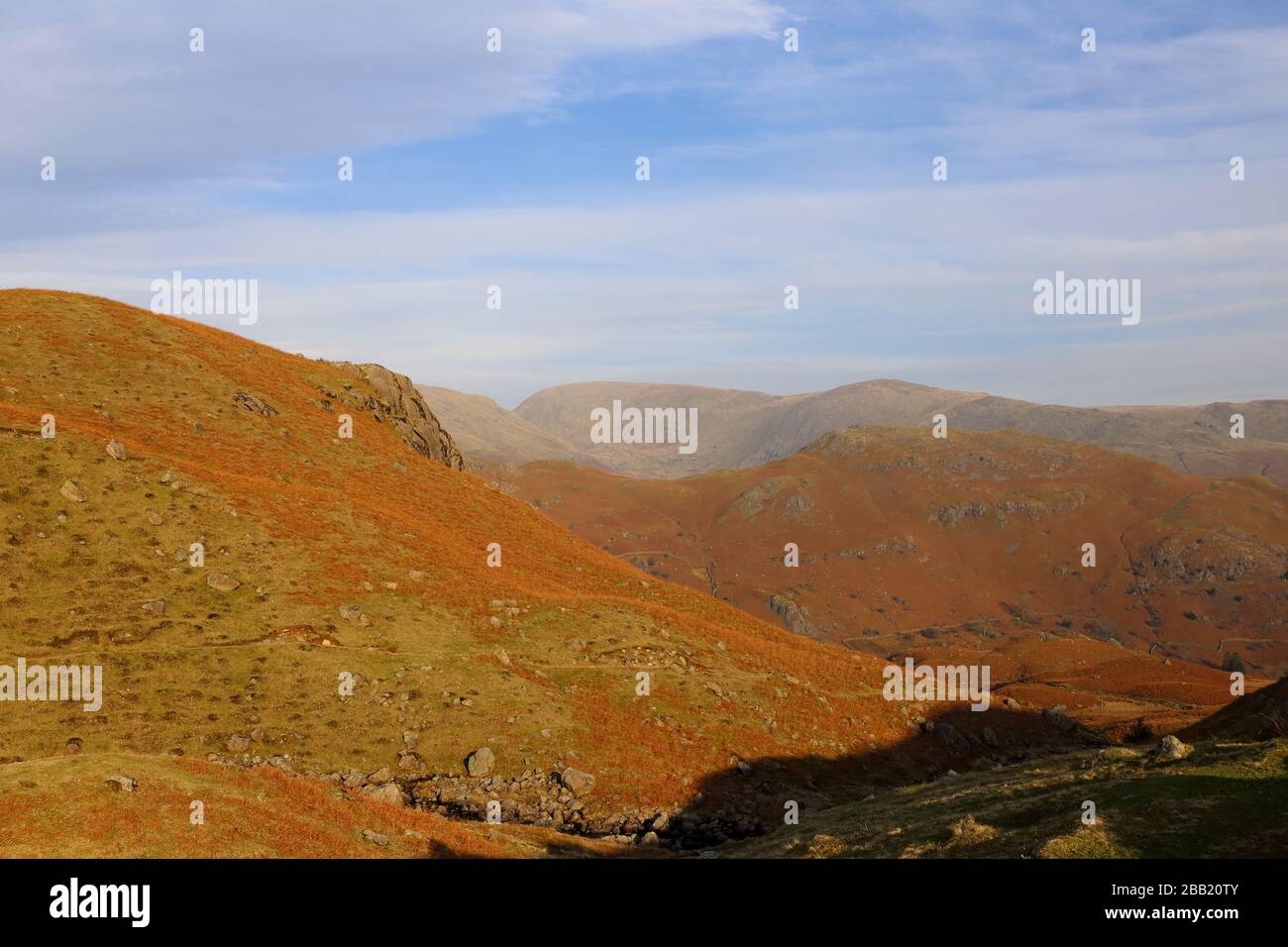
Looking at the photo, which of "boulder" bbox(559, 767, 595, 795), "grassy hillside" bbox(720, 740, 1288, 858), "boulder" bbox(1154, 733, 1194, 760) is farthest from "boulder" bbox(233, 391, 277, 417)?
"boulder" bbox(1154, 733, 1194, 760)

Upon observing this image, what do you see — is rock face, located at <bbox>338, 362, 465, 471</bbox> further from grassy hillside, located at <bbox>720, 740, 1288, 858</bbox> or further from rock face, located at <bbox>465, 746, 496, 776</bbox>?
grassy hillside, located at <bbox>720, 740, 1288, 858</bbox>

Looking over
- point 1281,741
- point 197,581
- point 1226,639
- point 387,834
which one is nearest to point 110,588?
point 197,581

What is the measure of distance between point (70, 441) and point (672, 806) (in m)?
40.5

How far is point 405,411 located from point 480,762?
61.7 metres

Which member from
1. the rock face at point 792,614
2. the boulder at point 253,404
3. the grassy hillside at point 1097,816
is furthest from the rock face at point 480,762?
the rock face at point 792,614

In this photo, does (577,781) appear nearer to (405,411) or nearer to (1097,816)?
(1097,816)

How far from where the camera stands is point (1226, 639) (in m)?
187

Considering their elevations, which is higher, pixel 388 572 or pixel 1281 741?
pixel 388 572

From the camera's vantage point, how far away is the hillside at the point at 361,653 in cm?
4100

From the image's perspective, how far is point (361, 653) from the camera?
157 ft

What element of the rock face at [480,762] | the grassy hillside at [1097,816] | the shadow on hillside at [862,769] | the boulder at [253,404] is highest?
the boulder at [253,404]

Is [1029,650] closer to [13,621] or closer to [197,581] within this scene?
[197,581]

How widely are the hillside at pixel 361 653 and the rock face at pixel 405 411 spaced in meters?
20.0

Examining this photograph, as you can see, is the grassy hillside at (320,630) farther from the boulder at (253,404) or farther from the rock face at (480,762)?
the boulder at (253,404)
